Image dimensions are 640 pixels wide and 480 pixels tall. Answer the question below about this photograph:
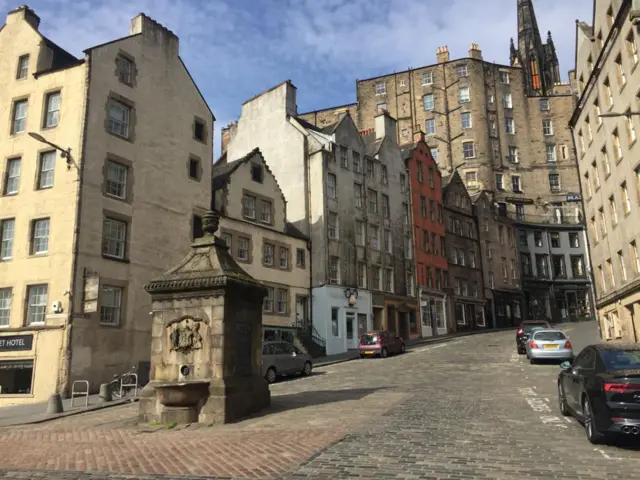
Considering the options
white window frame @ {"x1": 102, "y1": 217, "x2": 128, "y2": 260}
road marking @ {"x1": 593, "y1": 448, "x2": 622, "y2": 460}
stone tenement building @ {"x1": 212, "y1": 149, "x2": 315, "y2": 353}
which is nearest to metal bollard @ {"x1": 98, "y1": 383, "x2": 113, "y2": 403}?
white window frame @ {"x1": 102, "y1": 217, "x2": 128, "y2": 260}

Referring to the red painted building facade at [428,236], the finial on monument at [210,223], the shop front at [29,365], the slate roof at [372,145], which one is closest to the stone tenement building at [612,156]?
the slate roof at [372,145]

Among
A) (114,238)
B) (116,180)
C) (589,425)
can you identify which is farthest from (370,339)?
(589,425)

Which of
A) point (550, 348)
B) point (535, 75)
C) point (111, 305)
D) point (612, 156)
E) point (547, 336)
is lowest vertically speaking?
point (550, 348)

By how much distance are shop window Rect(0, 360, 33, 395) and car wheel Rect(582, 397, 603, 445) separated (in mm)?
21443

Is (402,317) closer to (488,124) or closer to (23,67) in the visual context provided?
(23,67)

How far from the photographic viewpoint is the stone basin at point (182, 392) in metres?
12.2

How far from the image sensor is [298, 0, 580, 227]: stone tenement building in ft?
227

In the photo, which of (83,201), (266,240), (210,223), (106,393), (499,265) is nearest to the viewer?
(210,223)

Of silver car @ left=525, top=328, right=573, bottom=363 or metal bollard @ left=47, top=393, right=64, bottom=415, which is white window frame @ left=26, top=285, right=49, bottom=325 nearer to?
metal bollard @ left=47, top=393, right=64, bottom=415

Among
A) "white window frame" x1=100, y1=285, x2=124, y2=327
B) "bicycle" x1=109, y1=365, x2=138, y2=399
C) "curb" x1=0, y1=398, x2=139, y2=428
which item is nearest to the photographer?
"curb" x1=0, y1=398, x2=139, y2=428

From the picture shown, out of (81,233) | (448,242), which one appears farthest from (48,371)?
(448,242)

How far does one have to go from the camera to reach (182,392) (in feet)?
40.0

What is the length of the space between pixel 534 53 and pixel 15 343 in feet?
339

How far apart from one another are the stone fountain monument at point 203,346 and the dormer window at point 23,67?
63.3 feet
